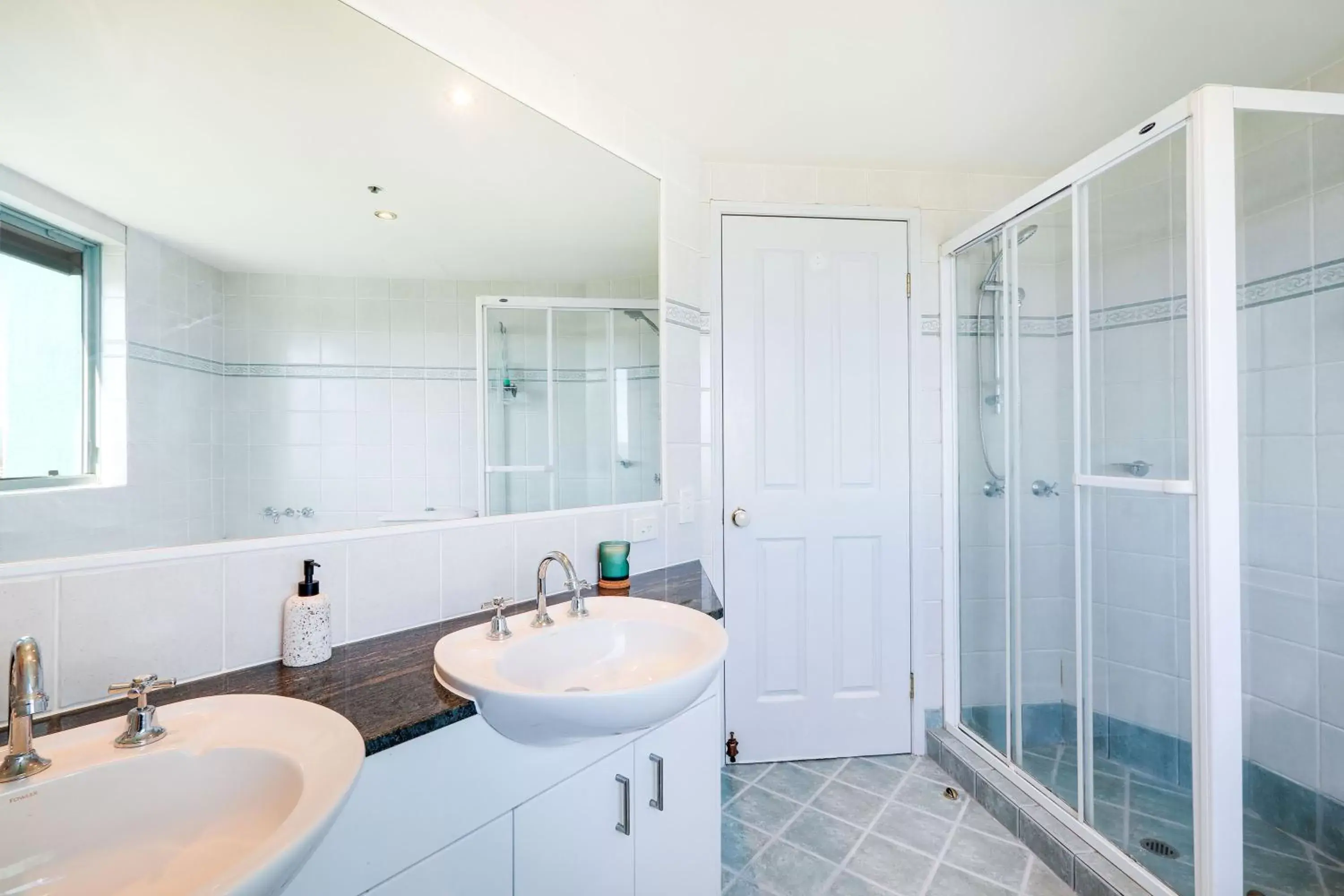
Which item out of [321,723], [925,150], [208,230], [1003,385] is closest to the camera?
[321,723]

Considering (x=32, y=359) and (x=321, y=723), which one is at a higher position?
(x=32, y=359)

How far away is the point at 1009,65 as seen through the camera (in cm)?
163

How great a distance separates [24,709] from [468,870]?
23.8 inches

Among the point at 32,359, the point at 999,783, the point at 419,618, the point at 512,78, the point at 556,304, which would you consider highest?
the point at 512,78

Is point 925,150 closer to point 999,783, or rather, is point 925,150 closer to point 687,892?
point 999,783

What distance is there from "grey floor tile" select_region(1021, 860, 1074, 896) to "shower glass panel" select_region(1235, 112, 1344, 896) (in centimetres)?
44

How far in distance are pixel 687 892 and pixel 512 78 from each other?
1975 mm

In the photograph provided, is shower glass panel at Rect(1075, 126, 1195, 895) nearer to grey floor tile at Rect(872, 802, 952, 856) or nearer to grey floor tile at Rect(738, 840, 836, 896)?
grey floor tile at Rect(872, 802, 952, 856)

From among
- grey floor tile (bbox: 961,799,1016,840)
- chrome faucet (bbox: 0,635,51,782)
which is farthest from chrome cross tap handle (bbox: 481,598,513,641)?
grey floor tile (bbox: 961,799,1016,840)

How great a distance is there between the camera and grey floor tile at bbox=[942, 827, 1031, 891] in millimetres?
1574

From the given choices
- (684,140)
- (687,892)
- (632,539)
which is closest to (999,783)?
(687,892)

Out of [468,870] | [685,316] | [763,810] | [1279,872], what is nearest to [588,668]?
[468,870]

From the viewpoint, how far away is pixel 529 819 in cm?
98

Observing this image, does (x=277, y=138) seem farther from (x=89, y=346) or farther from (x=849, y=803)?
(x=849, y=803)
